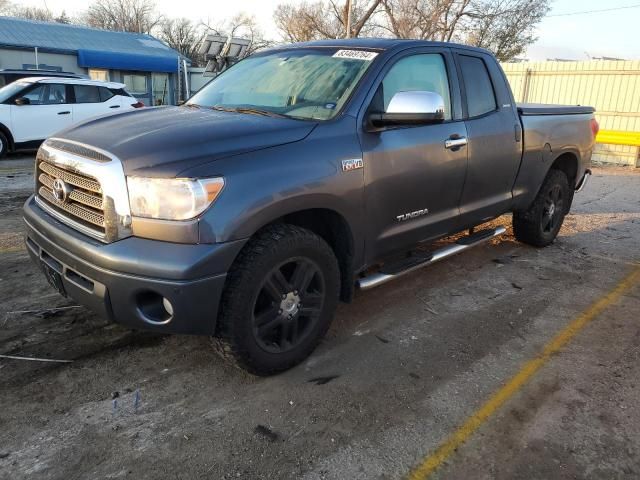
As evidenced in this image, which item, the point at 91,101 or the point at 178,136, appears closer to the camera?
the point at 178,136

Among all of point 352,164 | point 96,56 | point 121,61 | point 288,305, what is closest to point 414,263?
point 352,164

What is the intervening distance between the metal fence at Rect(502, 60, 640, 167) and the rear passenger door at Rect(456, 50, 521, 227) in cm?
1032

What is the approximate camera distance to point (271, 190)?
8.82 ft

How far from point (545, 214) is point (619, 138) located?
9.37m

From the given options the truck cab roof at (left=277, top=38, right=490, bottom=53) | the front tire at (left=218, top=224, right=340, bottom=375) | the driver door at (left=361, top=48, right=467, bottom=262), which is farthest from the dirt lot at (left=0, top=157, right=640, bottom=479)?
the truck cab roof at (left=277, top=38, right=490, bottom=53)

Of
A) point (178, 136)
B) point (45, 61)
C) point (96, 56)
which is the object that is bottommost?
point (178, 136)

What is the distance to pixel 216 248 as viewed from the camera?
250cm

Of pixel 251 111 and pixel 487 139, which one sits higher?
pixel 251 111

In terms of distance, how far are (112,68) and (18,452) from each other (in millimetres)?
28116

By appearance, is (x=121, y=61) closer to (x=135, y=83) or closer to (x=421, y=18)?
(x=135, y=83)

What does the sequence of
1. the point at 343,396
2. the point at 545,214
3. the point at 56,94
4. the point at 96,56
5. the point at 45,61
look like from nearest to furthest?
the point at 343,396 < the point at 545,214 < the point at 56,94 < the point at 45,61 < the point at 96,56

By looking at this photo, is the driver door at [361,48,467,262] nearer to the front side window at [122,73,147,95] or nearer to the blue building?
the blue building

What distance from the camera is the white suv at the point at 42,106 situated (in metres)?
11.1

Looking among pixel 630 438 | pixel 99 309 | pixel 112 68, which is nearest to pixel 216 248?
pixel 99 309
